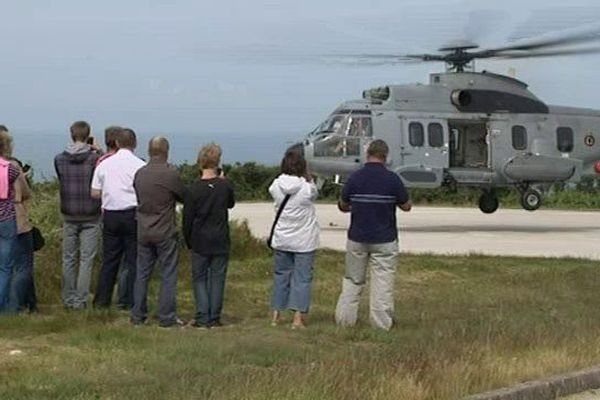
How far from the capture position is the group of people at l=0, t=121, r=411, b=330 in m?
10.2

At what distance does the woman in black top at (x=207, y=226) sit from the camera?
399 inches

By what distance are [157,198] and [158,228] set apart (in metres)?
0.27

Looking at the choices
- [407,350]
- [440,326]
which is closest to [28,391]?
[407,350]

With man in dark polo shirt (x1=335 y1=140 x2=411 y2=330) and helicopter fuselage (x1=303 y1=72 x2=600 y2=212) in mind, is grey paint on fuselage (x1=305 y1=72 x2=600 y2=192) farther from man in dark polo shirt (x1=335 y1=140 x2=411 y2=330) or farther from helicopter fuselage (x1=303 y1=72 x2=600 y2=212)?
man in dark polo shirt (x1=335 y1=140 x2=411 y2=330)

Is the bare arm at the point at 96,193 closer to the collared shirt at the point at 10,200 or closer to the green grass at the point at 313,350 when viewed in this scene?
the collared shirt at the point at 10,200

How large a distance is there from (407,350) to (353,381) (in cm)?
145

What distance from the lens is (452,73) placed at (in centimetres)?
2409

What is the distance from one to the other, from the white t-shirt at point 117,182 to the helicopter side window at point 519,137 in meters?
15.1

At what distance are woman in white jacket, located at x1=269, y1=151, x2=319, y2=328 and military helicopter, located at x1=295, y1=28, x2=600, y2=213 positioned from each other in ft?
40.6

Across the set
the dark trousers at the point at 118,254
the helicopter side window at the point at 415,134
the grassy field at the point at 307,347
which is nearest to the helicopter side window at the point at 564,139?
the helicopter side window at the point at 415,134

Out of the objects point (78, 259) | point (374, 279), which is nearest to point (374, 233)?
point (374, 279)

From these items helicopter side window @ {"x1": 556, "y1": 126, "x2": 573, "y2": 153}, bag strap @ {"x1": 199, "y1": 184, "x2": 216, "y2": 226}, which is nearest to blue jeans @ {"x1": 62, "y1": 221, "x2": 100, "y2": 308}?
bag strap @ {"x1": 199, "y1": 184, "x2": 216, "y2": 226}

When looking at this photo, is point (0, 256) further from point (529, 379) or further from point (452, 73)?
point (452, 73)

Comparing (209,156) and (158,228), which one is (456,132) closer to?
(209,156)
